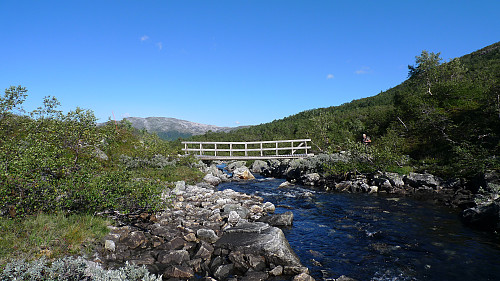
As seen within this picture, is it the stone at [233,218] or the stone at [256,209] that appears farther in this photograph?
the stone at [256,209]

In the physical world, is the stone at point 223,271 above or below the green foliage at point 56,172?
below

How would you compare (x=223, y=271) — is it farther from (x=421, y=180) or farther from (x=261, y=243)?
(x=421, y=180)

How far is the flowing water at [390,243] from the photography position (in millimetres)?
6602

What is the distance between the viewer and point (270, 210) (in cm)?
1225

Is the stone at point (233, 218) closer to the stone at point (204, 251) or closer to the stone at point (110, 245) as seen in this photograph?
the stone at point (204, 251)

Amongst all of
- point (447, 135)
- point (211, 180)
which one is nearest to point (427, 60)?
point (447, 135)

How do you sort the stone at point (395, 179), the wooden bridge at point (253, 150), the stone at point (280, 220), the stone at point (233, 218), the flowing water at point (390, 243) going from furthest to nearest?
the wooden bridge at point (253, 150), the stone at point (395, 179), the stone at point (280, 220), the stone at point (233, 218), the flowing water at point (390, 243)

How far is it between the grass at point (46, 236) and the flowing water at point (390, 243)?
602 cm

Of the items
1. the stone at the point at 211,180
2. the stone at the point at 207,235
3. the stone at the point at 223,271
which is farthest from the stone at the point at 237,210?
the stone at the point at 211,180

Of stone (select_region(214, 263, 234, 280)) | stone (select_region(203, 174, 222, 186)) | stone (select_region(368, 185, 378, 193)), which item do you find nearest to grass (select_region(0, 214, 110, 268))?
stone (select_region(214, 263, 234, 280))

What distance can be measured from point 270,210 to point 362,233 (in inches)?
166

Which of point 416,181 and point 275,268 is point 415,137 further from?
point 275,268

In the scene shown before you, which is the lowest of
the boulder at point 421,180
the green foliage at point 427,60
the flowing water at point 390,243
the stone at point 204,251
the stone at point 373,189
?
the flowing water at point 390,243

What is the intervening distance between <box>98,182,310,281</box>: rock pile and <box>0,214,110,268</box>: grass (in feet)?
1.77
